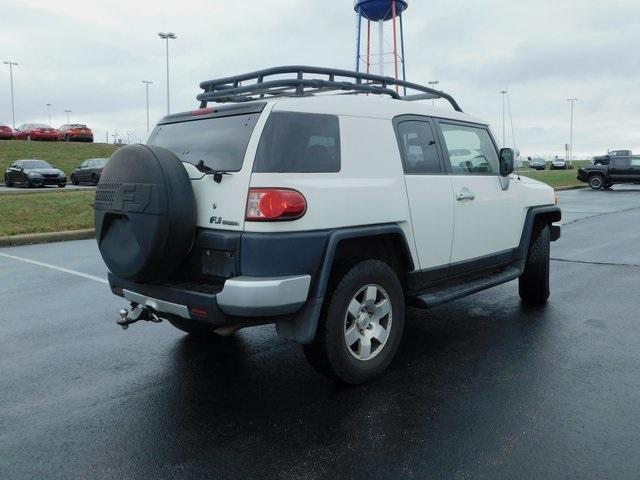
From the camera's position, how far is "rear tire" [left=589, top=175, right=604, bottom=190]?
28.6m

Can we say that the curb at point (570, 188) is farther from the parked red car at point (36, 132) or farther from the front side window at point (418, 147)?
the parked red car at point (36, 132)

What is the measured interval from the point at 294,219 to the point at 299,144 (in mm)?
507

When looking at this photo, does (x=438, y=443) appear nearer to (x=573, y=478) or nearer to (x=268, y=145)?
(x=573, y=478)

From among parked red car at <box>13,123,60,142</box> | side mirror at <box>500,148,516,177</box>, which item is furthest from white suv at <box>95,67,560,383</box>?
parked red car at <box>13,123,60,142</box>

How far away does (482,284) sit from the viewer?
192 inches

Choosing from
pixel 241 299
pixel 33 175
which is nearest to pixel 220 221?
pixel 241 299

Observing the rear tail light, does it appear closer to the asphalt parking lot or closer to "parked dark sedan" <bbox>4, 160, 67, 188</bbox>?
the asphalt parking lot

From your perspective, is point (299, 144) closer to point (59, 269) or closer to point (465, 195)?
point (465, 195)

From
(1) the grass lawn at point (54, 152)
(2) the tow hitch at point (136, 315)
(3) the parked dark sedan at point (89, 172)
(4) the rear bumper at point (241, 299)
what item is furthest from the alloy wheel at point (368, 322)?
(1) the grass lawn at point (54, 152)

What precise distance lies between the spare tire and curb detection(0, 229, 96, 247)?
831 cm

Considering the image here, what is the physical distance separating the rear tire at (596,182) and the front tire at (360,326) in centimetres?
2801

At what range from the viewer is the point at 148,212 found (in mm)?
3545

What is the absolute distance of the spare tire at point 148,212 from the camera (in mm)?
3525

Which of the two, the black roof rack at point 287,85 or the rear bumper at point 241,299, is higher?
the black roof rack at point 287,85
